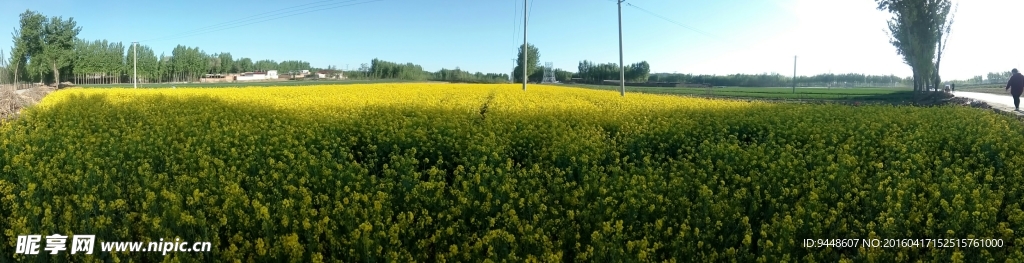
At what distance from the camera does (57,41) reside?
159 ft

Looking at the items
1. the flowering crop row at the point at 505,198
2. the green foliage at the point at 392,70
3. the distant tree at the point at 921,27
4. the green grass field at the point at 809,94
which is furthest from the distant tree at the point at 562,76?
the flowering crop row at the point at 505,198

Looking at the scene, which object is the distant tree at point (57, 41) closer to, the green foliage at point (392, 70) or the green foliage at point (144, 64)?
the green foliage at point (144, 64)

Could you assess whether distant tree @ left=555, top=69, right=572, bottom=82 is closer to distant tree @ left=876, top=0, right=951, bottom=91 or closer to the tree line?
the tree line

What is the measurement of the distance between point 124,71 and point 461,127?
81.1 metres

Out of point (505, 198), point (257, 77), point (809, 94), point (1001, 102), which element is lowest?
point (505, 198)

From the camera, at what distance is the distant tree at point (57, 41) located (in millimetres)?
47656

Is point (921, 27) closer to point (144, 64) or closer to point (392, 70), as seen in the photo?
point (392, 70)

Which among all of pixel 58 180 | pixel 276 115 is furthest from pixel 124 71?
pixel 58 180

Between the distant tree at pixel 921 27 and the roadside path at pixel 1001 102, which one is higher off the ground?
the distant tree at pixel 921 27

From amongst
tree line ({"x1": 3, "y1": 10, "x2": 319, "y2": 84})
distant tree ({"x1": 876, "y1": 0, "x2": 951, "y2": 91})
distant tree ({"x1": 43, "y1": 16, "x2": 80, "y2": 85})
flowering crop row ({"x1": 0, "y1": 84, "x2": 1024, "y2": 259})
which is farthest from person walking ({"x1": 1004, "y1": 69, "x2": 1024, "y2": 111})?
distant tree ({"x1": 43, "y1": 16, "x2": 80, "y2": 85})

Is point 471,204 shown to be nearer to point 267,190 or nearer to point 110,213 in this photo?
point 267,190

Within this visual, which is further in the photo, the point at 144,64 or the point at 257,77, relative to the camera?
the point at 257,77

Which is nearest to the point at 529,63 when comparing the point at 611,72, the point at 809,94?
the point at 611,72

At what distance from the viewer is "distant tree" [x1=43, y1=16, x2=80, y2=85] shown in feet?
156
